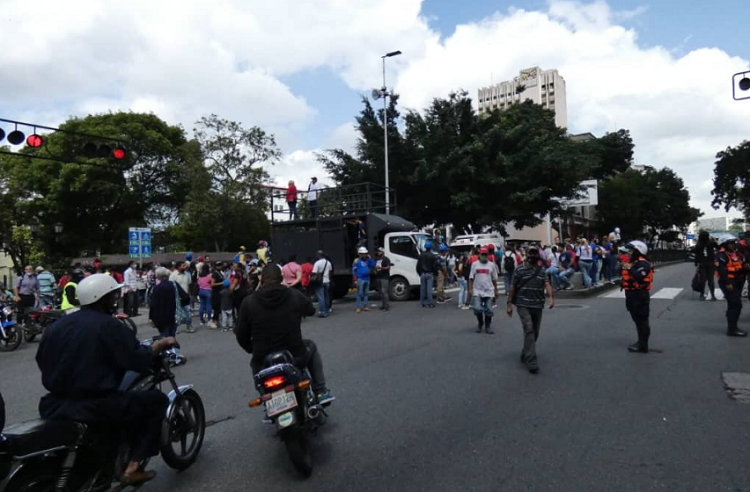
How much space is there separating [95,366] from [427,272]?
1239 centimetres

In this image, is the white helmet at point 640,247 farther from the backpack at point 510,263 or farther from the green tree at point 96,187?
the green tree at point 96,187

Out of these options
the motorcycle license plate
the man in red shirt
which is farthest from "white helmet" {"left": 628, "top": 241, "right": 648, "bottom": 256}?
the man in red shirt

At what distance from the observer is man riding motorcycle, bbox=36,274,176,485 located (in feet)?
11.0

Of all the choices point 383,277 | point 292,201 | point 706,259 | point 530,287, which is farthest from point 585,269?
point 530,287

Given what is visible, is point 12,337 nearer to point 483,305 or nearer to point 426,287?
point 483,305

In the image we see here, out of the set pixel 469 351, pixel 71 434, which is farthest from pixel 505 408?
pixel 71 434

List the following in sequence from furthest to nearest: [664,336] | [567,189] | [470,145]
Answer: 1. [567,189]
2. [470,145]
3. [664,336]

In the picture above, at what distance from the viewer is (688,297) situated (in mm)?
16016

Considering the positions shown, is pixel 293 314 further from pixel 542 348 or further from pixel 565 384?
pixel 542 348

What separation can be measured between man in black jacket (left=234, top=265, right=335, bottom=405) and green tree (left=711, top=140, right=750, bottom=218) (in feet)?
183

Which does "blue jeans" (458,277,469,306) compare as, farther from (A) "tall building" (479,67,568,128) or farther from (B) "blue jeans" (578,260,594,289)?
(A) "tall building" (479,67,568,128)

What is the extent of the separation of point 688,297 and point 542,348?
935cm

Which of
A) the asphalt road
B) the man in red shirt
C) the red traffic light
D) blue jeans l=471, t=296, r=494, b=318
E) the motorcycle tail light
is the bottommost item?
the asphalt road

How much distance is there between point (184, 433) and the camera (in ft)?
14.4
